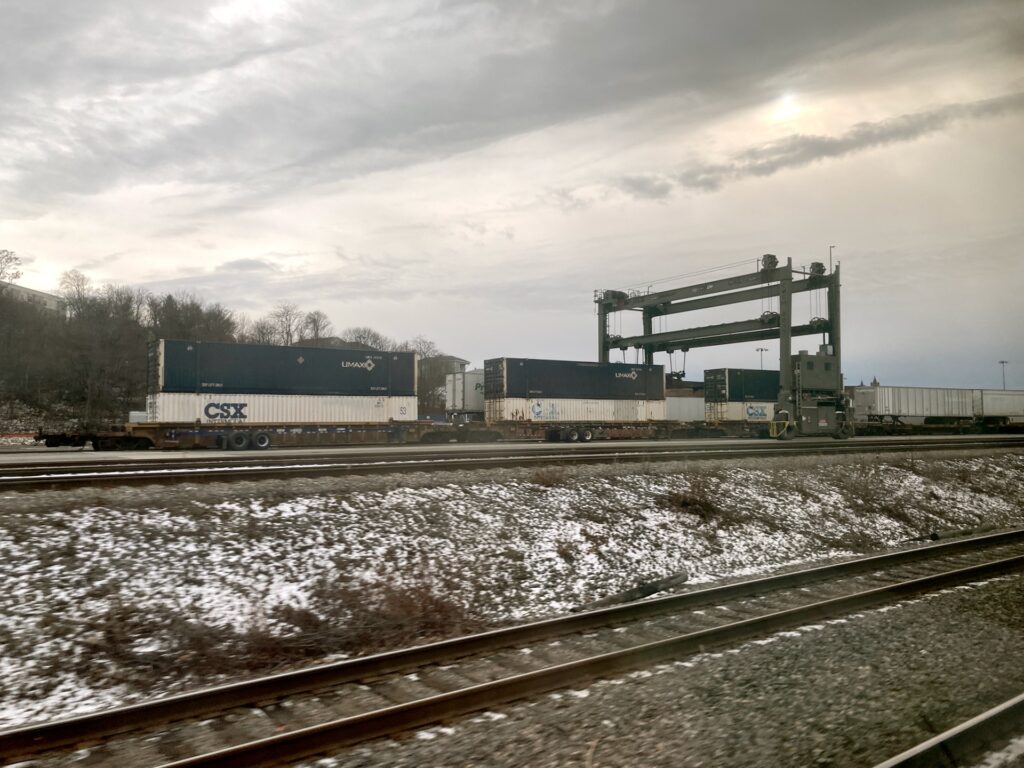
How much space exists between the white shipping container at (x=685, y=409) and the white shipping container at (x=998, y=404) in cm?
2452

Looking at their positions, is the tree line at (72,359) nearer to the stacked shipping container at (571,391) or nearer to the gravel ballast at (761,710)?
the stacked shipping container at (571,391)

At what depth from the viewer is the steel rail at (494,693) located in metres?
4.81

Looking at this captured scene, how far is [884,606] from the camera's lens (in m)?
8.98

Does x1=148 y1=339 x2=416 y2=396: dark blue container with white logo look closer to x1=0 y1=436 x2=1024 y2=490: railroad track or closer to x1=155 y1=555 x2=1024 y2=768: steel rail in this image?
x1=0 y1=436 x2=1024 y2=490: railroad track

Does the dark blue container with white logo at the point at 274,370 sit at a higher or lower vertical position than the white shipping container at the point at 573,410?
higher

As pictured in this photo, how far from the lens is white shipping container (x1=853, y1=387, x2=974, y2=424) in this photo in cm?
4731

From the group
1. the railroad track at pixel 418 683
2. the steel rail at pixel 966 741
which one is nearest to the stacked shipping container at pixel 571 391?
the railroad track at pixel 418 683

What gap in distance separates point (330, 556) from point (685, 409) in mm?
36500

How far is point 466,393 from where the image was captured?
126ft

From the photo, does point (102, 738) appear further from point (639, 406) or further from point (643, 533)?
point (639, 406)

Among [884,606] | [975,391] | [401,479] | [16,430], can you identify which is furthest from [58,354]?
[975,391]

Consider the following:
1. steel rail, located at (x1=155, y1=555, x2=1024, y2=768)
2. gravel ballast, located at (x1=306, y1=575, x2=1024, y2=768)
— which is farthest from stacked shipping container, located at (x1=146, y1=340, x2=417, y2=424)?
gravel ballast, located at (x1=306, y1=575, x2=1024, y2=768)

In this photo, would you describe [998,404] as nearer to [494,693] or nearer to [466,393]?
[466,393]

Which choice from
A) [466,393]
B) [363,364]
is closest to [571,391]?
[466,393]
